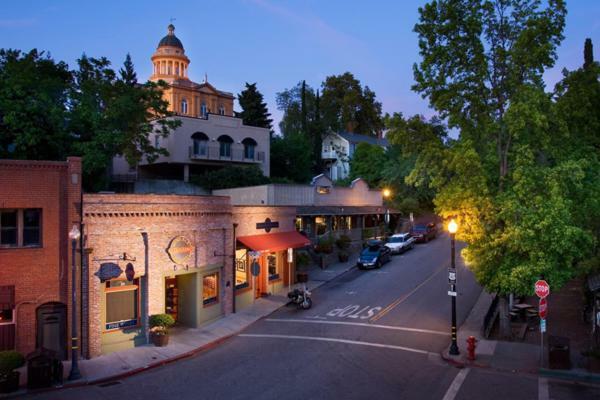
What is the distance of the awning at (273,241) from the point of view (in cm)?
2708

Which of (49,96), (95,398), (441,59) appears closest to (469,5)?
(441,59)

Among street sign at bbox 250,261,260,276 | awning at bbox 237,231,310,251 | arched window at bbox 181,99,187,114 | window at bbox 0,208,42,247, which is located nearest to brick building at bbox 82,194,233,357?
window at bbox 0,208,42,247

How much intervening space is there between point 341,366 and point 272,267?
47.7ft

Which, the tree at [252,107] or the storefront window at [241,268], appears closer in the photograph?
the storefront window at [241,268]

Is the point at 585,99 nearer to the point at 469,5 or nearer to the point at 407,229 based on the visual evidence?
the point at 469,5

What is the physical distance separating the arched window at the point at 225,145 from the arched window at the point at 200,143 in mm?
1701

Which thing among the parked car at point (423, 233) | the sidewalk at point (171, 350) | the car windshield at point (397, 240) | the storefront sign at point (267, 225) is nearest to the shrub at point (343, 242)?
the car windshield at point (397, 240)

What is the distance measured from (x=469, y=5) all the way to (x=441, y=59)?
2416 mm

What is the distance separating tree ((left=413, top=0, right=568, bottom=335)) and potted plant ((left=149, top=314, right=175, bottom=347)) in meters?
12.2

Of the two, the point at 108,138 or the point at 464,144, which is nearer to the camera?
the point at 464,144

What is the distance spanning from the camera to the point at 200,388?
14875 millimetres

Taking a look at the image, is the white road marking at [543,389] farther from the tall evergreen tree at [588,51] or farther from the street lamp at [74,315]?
the tall evergreen tree at [588,51]

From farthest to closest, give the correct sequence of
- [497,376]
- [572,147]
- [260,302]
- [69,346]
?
[260,302], [572,147], [69,346], [497,376]

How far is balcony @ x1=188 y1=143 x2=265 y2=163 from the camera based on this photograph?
167ft
